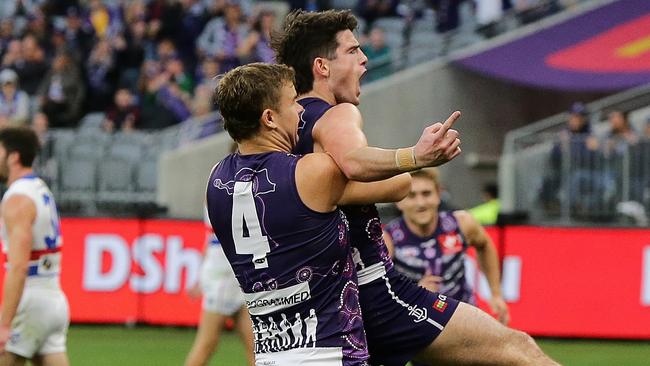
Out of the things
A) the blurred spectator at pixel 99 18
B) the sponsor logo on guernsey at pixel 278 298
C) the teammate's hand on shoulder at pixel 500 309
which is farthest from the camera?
the blurred spectator at pixel 99 18

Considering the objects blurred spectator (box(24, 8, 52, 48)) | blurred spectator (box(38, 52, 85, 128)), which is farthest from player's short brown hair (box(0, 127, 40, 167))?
blurred spectator (box(24, 8, 52, 48))

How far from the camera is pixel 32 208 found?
804 cm

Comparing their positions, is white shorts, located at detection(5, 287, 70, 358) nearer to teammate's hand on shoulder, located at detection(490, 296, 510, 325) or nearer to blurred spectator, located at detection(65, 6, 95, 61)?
teammate's hand on shoulder, located at detection(490, 296, 510, 325)

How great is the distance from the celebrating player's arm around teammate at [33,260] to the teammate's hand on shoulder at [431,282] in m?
2.22

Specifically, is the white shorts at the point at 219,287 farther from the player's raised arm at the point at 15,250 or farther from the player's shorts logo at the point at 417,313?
the player's shorts logo at the point at 417,313

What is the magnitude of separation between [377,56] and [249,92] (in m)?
14.1

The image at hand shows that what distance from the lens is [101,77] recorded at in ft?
65.8

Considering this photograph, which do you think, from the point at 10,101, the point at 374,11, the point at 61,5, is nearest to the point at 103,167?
the point at 10,101

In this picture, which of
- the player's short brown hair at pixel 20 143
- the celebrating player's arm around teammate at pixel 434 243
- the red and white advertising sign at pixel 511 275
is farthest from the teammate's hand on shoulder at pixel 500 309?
the red and white advertising sign at pixel 511 275

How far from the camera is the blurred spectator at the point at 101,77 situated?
20062mm

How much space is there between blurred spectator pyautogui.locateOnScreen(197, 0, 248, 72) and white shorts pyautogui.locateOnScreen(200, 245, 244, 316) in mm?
8989

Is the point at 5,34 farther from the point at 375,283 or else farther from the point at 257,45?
the point at 375,283

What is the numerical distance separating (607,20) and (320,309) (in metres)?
14.0

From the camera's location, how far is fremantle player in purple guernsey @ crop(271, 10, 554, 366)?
19.4 feet
